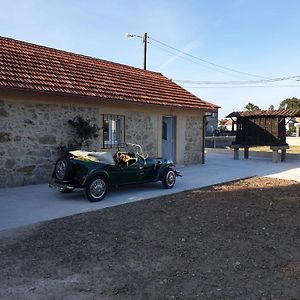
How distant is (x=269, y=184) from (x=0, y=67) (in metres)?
8.40

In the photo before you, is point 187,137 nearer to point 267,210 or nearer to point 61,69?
point 61,69

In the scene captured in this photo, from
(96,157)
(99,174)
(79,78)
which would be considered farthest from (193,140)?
(99,174)

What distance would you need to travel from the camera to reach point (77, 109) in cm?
1193

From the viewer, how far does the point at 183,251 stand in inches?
208

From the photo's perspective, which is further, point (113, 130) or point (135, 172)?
point (113, 130)

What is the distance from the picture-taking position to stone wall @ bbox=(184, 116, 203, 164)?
1619 cm

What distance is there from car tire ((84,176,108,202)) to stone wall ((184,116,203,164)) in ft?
25.4

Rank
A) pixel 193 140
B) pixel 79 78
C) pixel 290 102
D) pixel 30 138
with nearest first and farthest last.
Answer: pixel 30 138 → pixel 79 78 → pixel 193 140 → pixel 290 102

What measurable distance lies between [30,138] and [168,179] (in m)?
4.02

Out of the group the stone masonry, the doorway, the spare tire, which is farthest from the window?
the spare tire

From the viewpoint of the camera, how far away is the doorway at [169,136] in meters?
15.6

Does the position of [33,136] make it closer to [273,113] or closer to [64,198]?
[64,198]

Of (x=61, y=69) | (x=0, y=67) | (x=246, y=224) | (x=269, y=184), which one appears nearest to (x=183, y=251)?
(x=246, y=224)

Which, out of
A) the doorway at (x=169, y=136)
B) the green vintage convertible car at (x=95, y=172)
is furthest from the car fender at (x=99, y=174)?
the doorway at (x=169, y=136)
